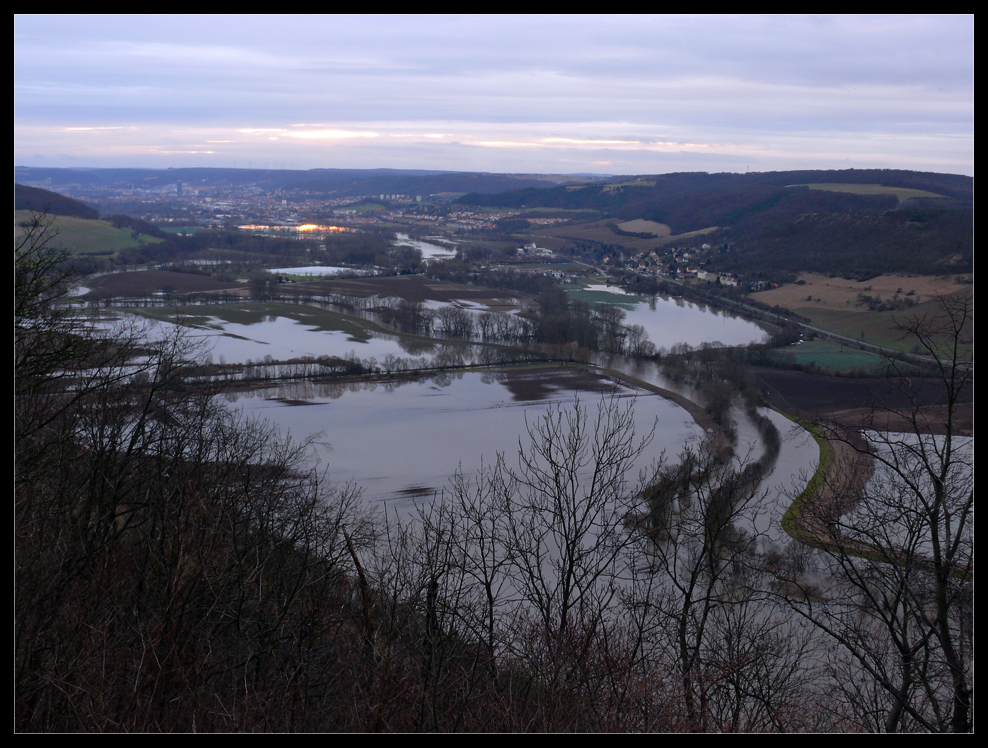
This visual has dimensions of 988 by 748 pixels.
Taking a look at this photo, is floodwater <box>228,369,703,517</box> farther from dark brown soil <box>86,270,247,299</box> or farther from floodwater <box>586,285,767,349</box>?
dark brown soil <box>86,270,247,299</box>

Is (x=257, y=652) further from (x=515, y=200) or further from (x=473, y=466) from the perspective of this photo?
(x=515, y=200)

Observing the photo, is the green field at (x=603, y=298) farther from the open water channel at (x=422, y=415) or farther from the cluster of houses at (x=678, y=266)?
the open water channel at (x=422, y=415)

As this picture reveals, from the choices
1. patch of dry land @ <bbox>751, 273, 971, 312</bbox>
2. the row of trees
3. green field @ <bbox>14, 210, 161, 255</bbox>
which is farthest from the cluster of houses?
the row of trees

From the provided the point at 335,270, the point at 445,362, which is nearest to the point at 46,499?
the point at 445,362

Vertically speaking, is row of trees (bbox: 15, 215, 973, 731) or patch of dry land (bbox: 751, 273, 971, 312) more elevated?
patch of dry land (bbox: 751, 273, 971, 312)

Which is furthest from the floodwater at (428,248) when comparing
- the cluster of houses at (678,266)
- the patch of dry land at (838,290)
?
the patch of dry land at (838,290)
